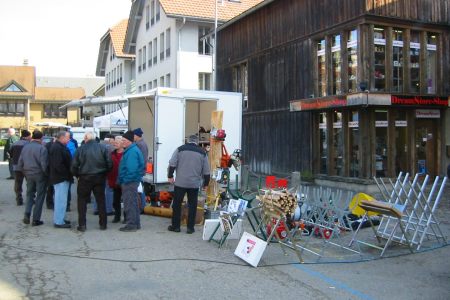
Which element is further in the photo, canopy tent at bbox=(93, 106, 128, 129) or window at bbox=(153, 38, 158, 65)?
window at bbox=(153, 38, 158, 65)

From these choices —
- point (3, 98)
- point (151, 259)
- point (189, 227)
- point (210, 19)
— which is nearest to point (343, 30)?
point (189, 227)

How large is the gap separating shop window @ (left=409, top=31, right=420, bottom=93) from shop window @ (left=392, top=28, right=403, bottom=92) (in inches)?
15.4

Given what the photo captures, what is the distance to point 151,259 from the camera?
278 inches

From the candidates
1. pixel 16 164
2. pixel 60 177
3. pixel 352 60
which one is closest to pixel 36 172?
pixel 60 177

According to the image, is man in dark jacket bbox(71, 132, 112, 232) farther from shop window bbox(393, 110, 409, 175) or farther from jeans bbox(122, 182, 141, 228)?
shop window bbox(393, 110, 409, 175)

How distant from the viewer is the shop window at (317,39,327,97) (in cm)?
1759

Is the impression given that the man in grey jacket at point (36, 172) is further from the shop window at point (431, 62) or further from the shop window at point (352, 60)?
the shop window at point (431, 62)

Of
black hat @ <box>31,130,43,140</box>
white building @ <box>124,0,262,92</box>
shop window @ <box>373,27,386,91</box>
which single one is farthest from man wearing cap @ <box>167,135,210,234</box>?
white building @ <box>124,0,262,92</box>

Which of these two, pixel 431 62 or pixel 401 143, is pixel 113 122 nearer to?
pixel 401 143

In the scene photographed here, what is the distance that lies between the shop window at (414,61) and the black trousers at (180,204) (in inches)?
403

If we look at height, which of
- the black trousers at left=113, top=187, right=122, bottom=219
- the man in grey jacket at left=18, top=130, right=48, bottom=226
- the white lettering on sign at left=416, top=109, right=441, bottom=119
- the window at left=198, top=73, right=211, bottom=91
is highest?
the window at left=198, top=73, right=211, bottom=91

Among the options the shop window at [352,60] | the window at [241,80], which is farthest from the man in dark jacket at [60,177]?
the window at [241,80]

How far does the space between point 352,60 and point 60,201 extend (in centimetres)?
1046

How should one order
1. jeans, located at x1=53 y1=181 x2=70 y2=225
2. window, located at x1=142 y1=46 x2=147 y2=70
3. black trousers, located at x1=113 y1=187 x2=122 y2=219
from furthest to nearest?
window, located at x1=142 y1=46 x2=147 y2=70 < black trousers, located at x1=113 y1=187 x2=122 y2=219 < jeans, located at x1=53 y1=181 x2=70 y2=225
